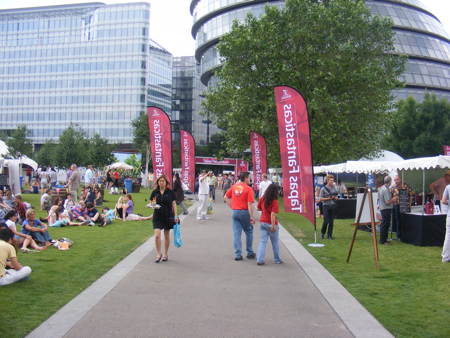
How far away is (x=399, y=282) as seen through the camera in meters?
7.71

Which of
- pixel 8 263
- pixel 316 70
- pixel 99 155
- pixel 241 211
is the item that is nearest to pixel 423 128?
pixel 316 70

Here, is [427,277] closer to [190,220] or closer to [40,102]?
[190,220]

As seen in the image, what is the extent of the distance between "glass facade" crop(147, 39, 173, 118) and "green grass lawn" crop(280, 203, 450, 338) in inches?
3752

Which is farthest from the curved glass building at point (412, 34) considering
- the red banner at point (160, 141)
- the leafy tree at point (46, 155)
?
the red banner at point (160, 141)

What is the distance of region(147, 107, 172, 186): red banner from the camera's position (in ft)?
50.5

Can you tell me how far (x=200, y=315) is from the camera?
5629 millimetres

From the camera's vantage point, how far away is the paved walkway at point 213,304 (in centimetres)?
509

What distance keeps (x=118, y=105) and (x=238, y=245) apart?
3824 inches

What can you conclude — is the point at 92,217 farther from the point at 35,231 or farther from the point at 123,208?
the point at 35,231

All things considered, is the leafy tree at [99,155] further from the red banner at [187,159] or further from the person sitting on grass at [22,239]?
the person sitting on grass at [22,239]

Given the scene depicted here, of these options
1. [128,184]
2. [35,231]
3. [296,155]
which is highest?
[296,155]

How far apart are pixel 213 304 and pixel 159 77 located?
10535 centimetres

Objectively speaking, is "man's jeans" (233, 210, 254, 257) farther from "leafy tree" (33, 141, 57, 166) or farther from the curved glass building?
"leafy tree" (33, 141, 57, 166)

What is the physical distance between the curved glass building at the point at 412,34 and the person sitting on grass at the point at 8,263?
5363 centimetres
